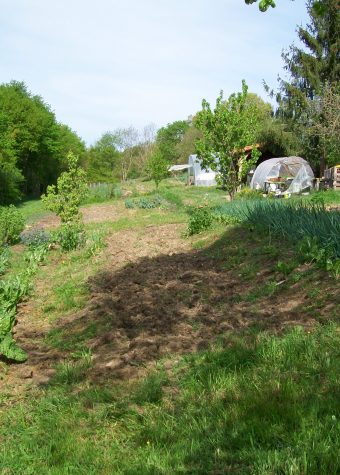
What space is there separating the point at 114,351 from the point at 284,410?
2.05 metres

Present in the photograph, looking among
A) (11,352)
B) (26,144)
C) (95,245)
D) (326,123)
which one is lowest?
(11,352)

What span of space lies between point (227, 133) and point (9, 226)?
→ 315 inches

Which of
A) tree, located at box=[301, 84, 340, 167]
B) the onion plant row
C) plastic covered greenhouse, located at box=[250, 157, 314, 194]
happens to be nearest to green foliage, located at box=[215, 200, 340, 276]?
the onion plant row

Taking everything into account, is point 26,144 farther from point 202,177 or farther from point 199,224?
point 199,224

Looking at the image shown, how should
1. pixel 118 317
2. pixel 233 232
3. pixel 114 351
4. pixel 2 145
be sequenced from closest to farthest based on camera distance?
1. pixel 114 351
2. pixel 118 317
3. pixel 233 232
4. pixel 2 145

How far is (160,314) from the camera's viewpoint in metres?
5.39

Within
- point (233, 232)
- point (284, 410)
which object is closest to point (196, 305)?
point (284, 410)

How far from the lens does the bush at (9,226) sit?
1351 cm

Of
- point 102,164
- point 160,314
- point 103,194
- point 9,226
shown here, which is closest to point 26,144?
point 103,194

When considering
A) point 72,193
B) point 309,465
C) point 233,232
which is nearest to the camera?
point 309,465

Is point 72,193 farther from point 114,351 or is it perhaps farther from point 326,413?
point 326,413

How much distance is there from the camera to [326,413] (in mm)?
2812

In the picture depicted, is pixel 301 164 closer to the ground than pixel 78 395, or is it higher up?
higher up

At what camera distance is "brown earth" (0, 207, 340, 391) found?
4352mm
